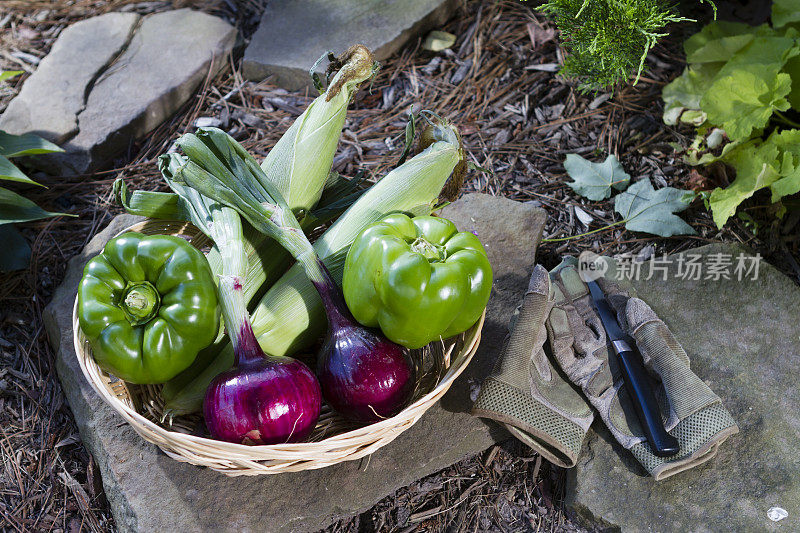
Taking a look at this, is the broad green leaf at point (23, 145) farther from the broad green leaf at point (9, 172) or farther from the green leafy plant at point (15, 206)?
the broad green leaf at point (9, 172)

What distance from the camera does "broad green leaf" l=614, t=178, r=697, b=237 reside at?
8.77 feet

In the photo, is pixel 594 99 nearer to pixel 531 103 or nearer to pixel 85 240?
pixel 531 103

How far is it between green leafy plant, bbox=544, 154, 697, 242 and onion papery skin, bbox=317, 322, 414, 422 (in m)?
1.18

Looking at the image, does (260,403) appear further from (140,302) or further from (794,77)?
(794,77)

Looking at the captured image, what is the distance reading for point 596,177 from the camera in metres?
2.87

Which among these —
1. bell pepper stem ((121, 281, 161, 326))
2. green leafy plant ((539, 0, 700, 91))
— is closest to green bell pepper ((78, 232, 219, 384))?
bell pepper stem ((121, 281, 161, 326))

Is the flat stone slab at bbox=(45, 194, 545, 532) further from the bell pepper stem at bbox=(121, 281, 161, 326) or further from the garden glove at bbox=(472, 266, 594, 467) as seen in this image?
the bell pepper stem at bbox=(121, 281, 161, 326)

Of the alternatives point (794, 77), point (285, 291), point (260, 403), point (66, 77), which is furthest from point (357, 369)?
point (66, 77)

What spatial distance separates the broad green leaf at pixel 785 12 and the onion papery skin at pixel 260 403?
2.48 metres

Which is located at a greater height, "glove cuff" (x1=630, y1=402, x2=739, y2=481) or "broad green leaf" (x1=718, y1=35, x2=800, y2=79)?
"broad green leaf" (x1=718, y1=35, x2=800, y2=79)

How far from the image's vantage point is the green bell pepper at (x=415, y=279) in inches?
66.5

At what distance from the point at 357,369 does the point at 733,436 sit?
1257 mm

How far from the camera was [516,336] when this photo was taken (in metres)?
2.18

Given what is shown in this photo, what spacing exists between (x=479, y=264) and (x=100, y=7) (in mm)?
3149
